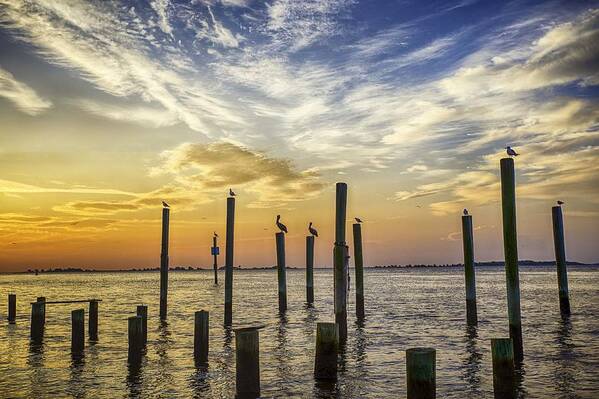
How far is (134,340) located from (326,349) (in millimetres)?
5422

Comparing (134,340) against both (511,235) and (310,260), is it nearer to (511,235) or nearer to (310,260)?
(511,235)

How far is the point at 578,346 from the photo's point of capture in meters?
17.0

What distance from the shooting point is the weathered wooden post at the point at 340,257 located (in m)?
14.6

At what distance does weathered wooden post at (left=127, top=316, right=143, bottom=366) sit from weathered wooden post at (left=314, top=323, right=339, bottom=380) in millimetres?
4957

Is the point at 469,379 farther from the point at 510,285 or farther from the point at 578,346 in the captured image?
the point at 578,346

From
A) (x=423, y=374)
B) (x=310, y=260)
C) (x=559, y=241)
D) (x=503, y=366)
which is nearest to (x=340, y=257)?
(x=503, y=366)

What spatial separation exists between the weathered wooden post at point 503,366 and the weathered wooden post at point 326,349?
3.02 metres

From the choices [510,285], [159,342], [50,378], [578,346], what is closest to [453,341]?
[578,346]

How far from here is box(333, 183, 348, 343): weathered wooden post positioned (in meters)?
14.6

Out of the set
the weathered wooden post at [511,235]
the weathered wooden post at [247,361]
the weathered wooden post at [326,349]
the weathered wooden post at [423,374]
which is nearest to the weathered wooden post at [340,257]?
the weathered wooden post at [326,349]

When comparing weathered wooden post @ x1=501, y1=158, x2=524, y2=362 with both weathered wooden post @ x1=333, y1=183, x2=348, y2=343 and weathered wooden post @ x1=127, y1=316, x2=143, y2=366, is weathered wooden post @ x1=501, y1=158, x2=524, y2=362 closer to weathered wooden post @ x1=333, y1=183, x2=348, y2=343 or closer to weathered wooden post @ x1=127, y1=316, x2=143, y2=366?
weathered wooden post @ x1=333, y1=183, x2=348, y2=343

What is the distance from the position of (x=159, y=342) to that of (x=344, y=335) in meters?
6.48

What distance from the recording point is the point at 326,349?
1115cm

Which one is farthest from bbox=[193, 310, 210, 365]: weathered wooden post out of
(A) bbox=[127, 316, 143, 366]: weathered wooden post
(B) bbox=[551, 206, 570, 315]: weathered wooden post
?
(B) bbox=[551, 206, 570, 315]: weathered wooden post
